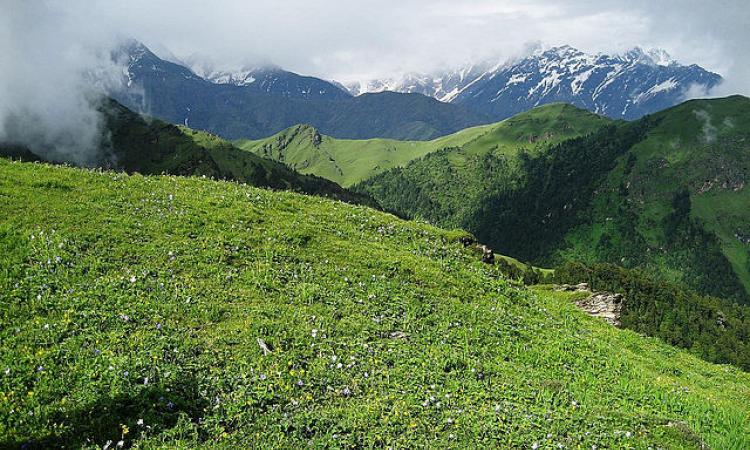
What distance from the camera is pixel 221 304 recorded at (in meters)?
14.7

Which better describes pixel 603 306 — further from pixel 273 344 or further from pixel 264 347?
pixel 264 347

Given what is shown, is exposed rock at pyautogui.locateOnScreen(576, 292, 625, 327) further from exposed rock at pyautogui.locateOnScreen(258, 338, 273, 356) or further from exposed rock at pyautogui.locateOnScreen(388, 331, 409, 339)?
exposed rock at pyautogui.locateOnScreen(258, 338, 273, 356)

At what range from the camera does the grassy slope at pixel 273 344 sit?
407 inches

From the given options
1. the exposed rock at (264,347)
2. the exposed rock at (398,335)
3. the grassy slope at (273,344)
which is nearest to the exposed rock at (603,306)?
the grassy slope at (273,344)

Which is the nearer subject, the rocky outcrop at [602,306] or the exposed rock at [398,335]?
the exposed rock at [398,335]

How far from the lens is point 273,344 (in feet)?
43.1

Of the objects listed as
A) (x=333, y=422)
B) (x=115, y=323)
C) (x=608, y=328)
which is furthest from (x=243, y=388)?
(x=608, y=328)

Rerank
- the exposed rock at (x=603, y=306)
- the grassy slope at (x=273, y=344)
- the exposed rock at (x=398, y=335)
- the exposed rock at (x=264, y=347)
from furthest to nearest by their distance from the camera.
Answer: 1. the exposed rock at (x=603, y=306)
2. the exposed rock at (x=398, y=335)
3. the exposed rock at (x=264, y=347)
4. the grassy slope at (x=273, y=344)

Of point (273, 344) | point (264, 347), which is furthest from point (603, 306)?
point (264, 347)

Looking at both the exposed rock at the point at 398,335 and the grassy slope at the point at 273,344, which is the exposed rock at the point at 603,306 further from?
the exposed rock at the point at 398,335

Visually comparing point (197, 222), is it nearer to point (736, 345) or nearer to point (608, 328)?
point (608, 328)

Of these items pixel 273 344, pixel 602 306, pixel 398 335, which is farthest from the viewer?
pixel 602 306

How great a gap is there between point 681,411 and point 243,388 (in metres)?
13.4

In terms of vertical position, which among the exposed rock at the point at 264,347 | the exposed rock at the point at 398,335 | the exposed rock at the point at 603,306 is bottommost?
the exposed rock at the point at 603,306
